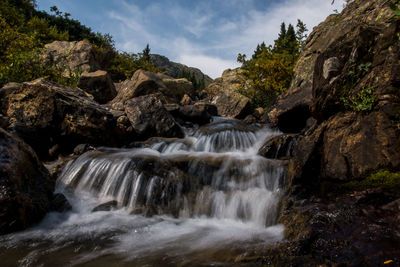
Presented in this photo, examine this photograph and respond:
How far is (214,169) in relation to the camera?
636cm

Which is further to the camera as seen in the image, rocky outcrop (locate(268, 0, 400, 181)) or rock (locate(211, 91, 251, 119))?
rock (locate(211, 91, 251, 119))

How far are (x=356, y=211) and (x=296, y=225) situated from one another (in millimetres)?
786

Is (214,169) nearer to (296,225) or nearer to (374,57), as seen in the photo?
(296,225)

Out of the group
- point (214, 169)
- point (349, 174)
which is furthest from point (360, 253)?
point (214, 169)

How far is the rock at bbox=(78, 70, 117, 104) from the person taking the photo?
13.6 metres

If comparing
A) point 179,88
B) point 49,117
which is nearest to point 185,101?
point 179,88

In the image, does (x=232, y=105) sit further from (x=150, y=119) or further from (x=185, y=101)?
(x=150, y=119)

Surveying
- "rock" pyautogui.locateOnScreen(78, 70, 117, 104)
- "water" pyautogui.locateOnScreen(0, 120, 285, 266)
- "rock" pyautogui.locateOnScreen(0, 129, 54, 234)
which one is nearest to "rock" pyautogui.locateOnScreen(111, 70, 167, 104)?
"rock" pyautogui.locateOnScreen(78, 70, 117, 104)

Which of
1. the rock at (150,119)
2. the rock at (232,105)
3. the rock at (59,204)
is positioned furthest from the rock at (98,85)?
the rock at (59,204)

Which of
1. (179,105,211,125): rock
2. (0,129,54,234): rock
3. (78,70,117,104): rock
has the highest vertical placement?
(78,70,117,104): rock

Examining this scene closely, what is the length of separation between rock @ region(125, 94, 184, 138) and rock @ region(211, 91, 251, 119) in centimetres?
678

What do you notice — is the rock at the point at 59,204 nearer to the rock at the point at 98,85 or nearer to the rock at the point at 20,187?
the rock at the point at 20,187

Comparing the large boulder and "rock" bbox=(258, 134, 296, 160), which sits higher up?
the large boulder

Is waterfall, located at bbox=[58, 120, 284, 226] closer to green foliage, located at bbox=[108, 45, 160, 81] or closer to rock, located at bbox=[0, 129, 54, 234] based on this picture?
rock, located at bbox=[0, 129, 54, 234]
